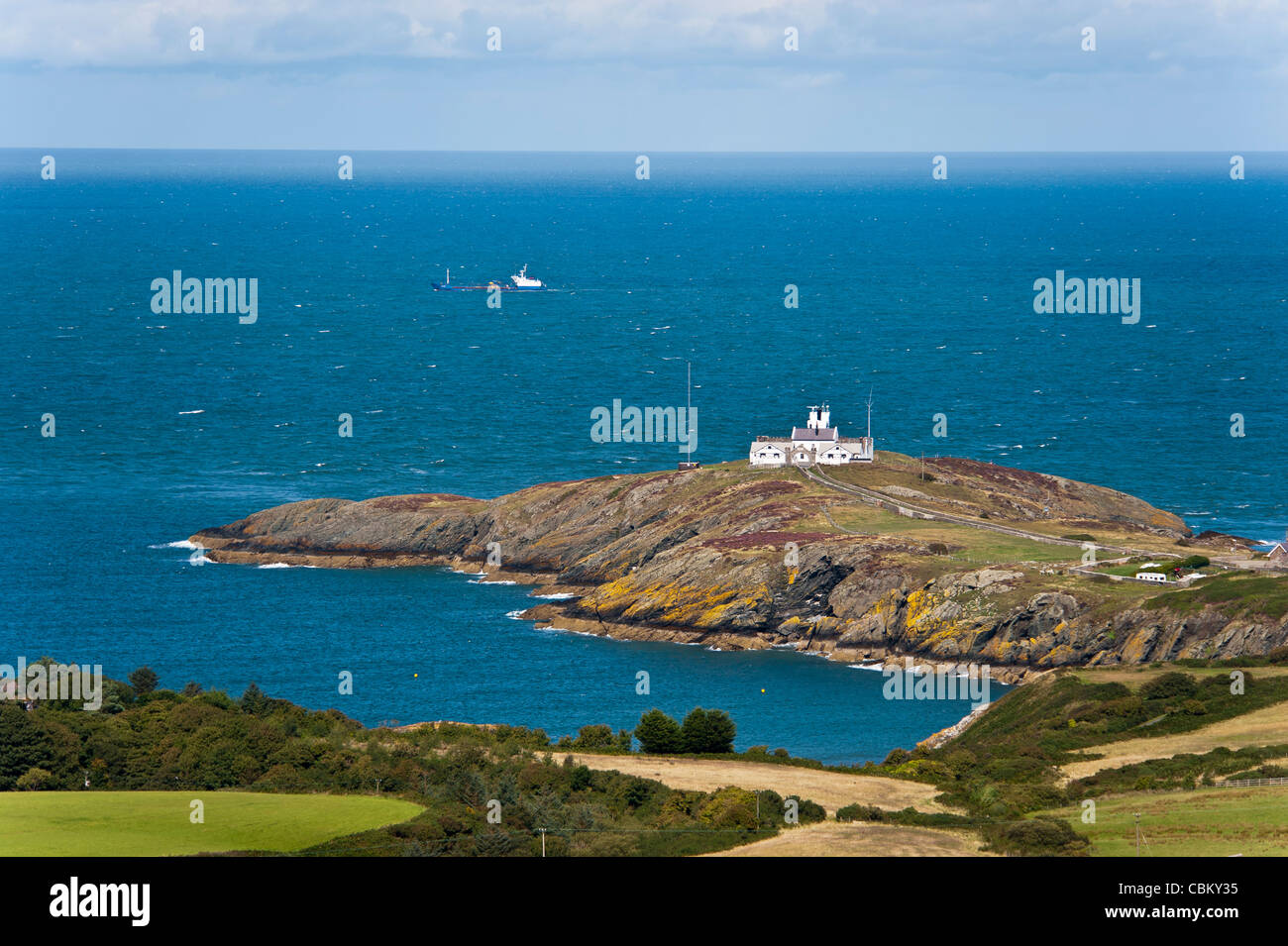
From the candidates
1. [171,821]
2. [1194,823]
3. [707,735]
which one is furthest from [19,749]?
[1194,823]

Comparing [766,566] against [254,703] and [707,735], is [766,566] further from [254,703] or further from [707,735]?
[254,703]

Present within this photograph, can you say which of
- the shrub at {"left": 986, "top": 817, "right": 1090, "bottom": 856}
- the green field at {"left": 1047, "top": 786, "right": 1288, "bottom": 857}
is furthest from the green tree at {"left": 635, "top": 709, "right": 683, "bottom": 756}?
the shrub at {"left": 986, "top": 817, "right": 1090, "bottom": 856}

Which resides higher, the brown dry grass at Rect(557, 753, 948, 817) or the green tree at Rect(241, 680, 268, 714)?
the green tree at Rect(241, 680, 268, 714)

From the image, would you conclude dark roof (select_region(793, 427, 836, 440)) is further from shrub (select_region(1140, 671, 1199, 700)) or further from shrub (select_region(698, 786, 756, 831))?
shrub (select_region(698, 786, 756, 831))

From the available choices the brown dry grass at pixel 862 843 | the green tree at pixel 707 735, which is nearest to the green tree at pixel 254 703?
the green tree at pixel 707 735

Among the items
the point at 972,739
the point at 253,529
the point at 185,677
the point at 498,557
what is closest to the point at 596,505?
the point at 498,557
